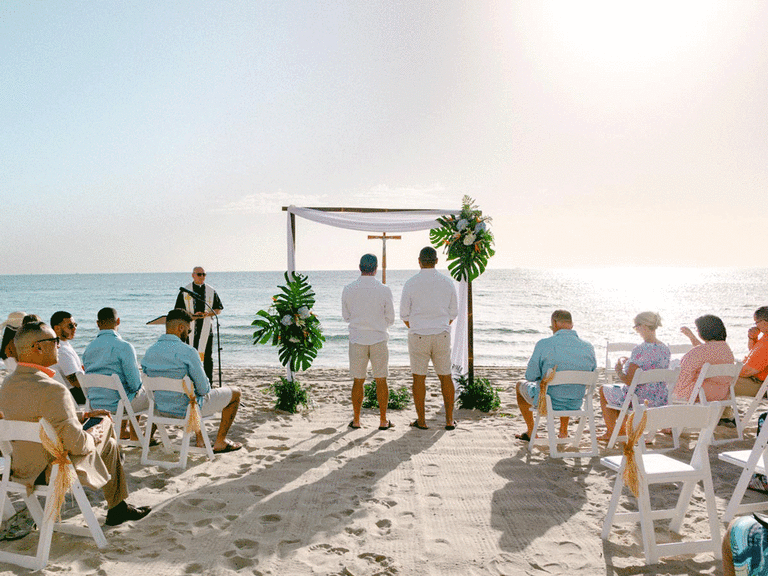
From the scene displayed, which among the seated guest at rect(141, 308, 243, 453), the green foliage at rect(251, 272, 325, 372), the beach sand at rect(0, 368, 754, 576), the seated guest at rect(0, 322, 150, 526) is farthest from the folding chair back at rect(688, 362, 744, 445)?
the seated guest at rect(0, 322, 150, 526)

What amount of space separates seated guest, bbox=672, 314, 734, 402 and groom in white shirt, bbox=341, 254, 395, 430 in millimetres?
3166

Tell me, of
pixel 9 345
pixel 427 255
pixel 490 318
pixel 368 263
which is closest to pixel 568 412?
pixel 427 255

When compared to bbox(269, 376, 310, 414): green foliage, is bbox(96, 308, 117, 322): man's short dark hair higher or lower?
higher

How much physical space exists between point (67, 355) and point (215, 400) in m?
1.48

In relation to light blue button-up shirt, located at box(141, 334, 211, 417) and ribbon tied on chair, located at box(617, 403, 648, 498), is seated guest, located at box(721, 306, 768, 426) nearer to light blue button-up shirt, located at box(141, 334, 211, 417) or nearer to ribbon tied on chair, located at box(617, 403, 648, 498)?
ribbon tied on chair, located at box(617, 403, 648, 498)

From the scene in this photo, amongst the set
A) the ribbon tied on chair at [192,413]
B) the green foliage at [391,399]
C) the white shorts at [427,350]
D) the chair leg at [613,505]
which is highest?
the white shorts at [427,350]

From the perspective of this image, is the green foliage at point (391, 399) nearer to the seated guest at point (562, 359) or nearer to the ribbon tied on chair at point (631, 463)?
the seated guest at point (562, 359)

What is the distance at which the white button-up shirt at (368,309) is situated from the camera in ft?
19.1

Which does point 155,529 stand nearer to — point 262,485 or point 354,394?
point 262,485

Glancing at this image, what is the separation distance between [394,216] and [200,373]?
369 cm

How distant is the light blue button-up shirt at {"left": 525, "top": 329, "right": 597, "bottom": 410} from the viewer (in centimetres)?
490

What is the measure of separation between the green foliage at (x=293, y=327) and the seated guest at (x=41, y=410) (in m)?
3.54

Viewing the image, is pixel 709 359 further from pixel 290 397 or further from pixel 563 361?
pixel 290 397

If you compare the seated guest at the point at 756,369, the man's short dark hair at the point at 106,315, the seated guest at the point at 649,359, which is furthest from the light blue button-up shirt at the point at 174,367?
the seated guest at the point at 756,369
